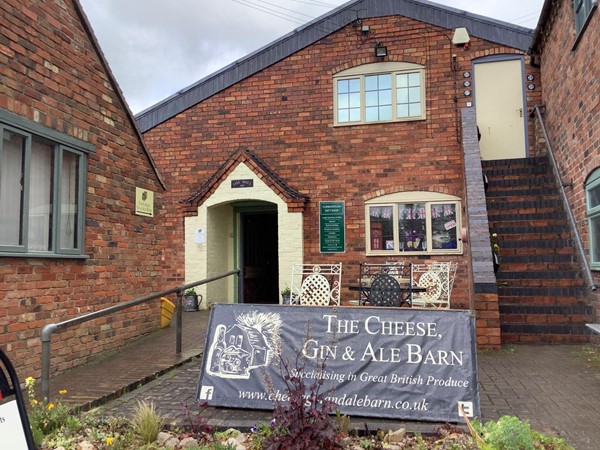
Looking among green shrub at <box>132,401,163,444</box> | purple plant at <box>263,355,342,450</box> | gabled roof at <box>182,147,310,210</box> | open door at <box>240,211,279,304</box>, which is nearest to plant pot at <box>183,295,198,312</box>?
open door at <box>240,211,279,304</box>

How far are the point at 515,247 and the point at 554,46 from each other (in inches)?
160

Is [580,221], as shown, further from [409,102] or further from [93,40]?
[93,40]

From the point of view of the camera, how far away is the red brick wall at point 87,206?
513 cm

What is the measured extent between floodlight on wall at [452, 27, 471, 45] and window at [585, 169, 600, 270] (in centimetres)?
510

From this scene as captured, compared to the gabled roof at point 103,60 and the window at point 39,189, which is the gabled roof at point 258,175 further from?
the window at point 39,189

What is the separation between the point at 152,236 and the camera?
26.2ft

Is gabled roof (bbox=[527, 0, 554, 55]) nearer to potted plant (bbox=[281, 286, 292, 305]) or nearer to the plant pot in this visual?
potted plant (bbox=[281, 286, 292, 305])

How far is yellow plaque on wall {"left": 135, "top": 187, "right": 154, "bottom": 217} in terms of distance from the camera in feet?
24.9

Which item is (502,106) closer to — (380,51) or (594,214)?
(380,51)

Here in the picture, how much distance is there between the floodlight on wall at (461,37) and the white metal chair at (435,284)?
481 cm

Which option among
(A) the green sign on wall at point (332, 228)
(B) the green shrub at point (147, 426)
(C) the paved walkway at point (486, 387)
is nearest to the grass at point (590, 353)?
(C) the paved walkway at point (486, 387)

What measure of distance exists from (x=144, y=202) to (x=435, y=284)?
5.18m

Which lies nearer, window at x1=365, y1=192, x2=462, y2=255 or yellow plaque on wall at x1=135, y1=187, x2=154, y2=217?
yellow plaque on wall at x1=135, y1=187, x2=154, y2=217

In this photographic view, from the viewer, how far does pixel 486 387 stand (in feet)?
15.8
